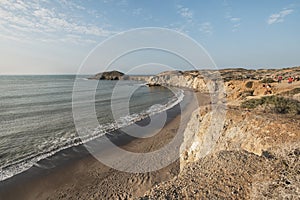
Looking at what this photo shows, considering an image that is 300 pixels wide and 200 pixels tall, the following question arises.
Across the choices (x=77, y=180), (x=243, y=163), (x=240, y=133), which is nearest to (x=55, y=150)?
(x=77, y=180)

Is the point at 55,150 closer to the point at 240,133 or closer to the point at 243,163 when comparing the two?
the point at 240,133

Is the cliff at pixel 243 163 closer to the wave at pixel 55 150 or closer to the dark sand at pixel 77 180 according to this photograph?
the dark sand at pixel 77 180

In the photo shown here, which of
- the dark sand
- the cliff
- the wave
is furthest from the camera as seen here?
the wave

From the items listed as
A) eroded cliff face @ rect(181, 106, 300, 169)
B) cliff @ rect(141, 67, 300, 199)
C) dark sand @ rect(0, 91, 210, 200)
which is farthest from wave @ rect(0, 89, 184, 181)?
cliff @ rect(141, 67, 300, 199)

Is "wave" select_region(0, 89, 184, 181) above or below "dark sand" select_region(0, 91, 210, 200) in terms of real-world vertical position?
above

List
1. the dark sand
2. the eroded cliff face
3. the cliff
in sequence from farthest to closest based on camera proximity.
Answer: the dark sand → the eroded cliff face → the cliff

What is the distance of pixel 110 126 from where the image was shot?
1828 centimetres

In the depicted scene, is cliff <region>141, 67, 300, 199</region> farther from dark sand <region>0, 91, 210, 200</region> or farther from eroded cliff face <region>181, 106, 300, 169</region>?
dark sand <region>0, 91, 210, 200</region>

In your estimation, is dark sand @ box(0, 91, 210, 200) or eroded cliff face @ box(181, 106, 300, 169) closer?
eroded cliff face @ box(181, 106, 300, 169)

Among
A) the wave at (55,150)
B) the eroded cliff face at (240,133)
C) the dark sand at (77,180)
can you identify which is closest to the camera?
the eroded cliff face at (240,133)

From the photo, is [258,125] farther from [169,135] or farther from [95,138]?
[95,138]

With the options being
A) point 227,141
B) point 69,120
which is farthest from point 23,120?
point 227,141

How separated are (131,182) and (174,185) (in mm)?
5569

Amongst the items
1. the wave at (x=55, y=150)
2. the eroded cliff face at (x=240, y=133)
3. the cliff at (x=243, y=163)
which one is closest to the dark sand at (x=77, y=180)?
the wave at (x=55, y=150)
